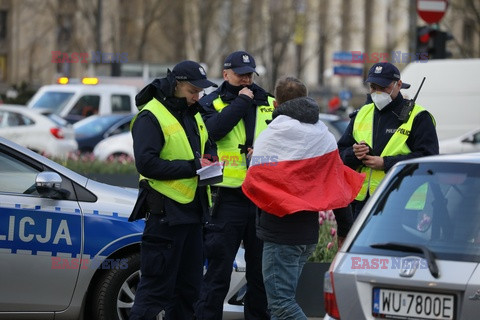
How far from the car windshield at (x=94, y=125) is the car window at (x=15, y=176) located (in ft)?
52.8

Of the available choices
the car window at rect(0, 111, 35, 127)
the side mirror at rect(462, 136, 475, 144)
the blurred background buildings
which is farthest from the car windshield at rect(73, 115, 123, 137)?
the blurred background buildings

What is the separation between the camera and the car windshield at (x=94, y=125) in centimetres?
2355

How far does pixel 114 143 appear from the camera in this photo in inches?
840

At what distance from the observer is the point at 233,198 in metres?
7.20

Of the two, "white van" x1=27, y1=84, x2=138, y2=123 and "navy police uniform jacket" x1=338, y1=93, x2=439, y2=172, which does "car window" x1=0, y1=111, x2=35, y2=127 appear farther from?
"navy police uniform jacket" x1=338, y1=93, x2=439, y2=172

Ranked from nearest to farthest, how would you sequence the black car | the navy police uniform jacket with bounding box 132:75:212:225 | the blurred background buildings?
the navy police uniform jacket with bounding box 132:75:212:225, the black car, the blurred background buildings

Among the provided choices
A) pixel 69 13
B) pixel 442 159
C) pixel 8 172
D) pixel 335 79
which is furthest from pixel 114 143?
pixel 335 79

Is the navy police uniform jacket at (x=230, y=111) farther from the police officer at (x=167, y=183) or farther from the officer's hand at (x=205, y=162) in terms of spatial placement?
the officer's hand at (x=205, y=162)

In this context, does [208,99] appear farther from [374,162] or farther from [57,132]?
[57,132]

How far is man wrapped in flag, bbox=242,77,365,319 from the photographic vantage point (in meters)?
6.28

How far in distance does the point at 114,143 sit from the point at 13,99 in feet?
54.5

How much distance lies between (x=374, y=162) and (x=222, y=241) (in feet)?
3.63

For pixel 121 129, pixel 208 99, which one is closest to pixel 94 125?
pixel 121 129

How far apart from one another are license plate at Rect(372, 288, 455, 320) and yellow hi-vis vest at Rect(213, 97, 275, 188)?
2.32m
